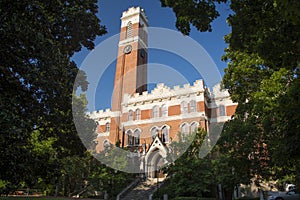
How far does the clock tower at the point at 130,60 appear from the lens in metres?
38.9

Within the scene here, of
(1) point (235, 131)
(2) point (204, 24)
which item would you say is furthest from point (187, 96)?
(2) point (204, 24)

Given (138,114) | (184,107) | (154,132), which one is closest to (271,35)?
(184,107)

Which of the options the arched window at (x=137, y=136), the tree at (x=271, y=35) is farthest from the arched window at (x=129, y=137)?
the tree at (x=271, y=35)

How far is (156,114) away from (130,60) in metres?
12.3

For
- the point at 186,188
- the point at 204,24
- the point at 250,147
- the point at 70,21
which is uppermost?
the point at 70,21

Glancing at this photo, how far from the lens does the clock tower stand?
128 ft

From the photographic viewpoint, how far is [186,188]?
20094 millimetres

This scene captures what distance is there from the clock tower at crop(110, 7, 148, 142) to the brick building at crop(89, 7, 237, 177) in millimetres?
146

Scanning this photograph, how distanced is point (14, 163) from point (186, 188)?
14.6 m

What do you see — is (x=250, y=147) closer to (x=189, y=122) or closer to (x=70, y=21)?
(x=70, y=21)

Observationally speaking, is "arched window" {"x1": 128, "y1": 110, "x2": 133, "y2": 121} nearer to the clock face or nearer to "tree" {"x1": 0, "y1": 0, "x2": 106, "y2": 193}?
the clock face

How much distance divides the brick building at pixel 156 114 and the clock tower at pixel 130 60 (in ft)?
0.48

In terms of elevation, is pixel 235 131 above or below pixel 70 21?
below

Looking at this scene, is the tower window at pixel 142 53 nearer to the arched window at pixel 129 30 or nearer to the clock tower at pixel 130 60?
the clock tower at pixel 130 60
